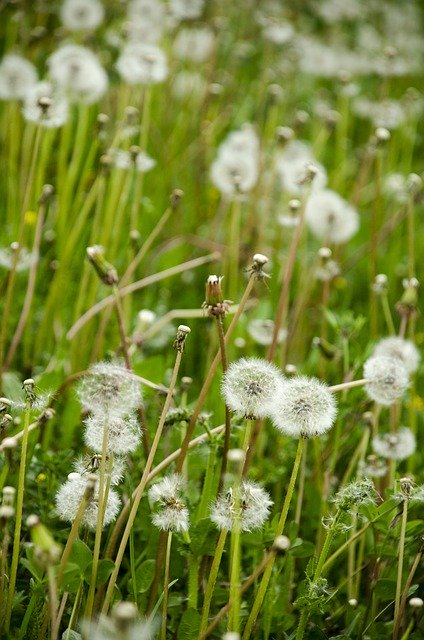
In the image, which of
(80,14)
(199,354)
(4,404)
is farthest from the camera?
(80,14)

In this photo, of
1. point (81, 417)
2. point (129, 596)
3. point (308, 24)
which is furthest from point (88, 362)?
point (308, 24)

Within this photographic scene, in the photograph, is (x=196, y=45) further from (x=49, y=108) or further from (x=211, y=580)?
(x=211, y=580)

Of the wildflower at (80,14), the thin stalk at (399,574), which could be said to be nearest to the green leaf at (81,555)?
the thin stalk at (399,574)

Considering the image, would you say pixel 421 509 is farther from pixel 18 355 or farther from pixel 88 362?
pixel 18 355

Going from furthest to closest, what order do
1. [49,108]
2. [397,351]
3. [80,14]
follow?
1. [80,14]
2. [49,108]
3. [397,351]

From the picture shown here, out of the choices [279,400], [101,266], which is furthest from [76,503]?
[101,266]

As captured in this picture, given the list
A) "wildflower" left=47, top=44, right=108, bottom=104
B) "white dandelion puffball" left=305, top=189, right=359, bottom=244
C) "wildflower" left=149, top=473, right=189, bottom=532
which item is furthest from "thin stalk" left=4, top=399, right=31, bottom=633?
"wildflower" left=47, top=44, right=108, bottom=104

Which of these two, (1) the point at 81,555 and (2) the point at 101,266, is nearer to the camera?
(1) the point at 81,555
